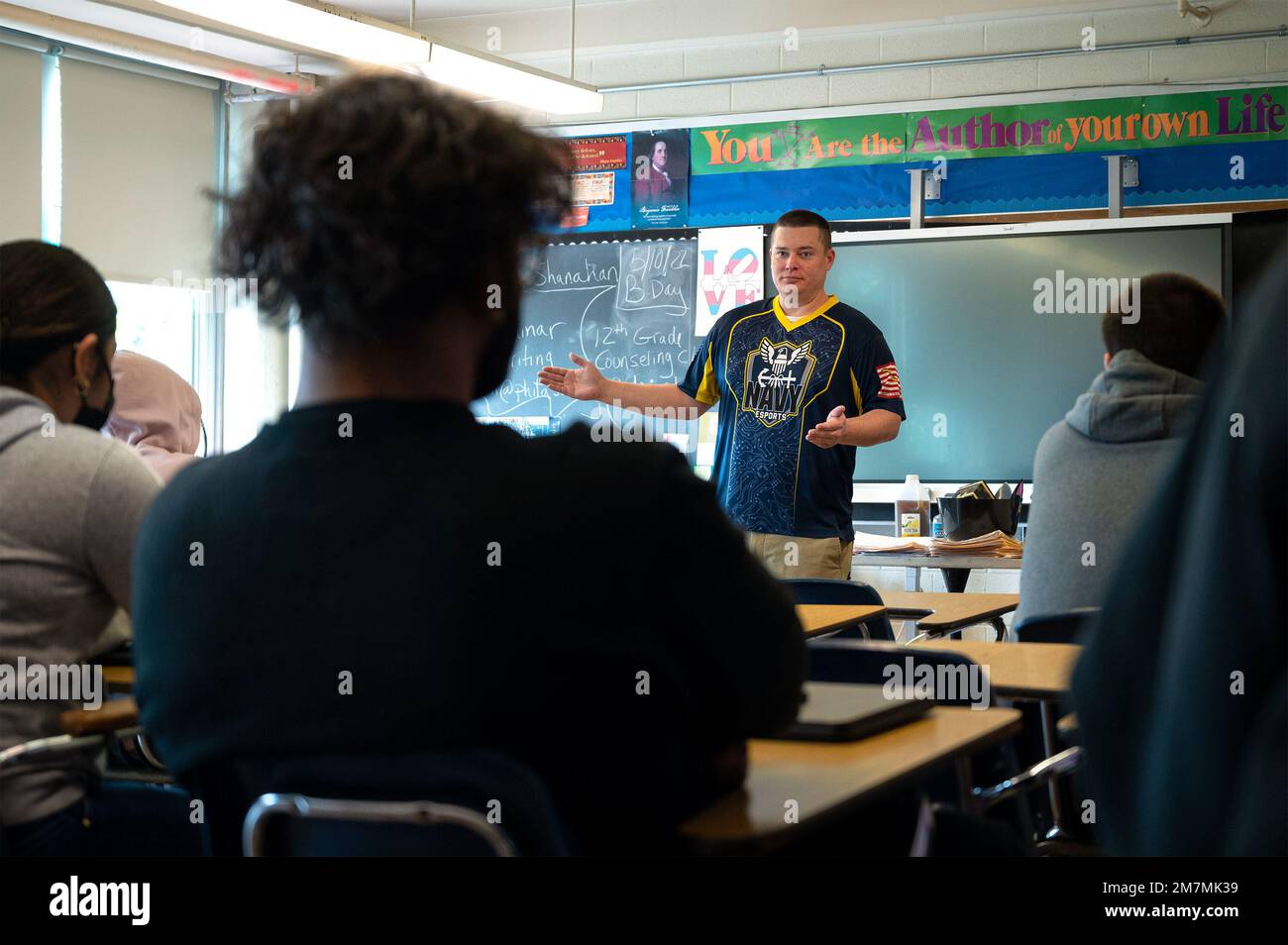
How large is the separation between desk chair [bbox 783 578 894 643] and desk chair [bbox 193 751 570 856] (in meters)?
1.87

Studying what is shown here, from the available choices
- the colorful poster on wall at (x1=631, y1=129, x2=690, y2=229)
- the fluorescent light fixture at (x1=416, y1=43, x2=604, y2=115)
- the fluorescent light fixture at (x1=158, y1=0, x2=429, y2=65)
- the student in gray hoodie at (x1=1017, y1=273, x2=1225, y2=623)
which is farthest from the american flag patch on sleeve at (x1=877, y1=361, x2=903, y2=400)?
the colorful poster on wall at (x1=631, y1=129, x2=690, y2=229)

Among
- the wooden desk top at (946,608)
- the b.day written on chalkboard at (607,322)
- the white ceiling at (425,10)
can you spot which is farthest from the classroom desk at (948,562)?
the white ceiling at (425,10)

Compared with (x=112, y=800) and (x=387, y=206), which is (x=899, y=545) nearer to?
(x=112, y=800)

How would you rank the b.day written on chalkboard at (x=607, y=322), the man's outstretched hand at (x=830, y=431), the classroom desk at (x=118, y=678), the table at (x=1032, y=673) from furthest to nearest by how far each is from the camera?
the b.day written on chalkboard at (x=607, y=322) → the man's outstretched hand at (x=830, y=431) → the classroom desk at (x=118, y=678) → the table at (x=1032, y=673)

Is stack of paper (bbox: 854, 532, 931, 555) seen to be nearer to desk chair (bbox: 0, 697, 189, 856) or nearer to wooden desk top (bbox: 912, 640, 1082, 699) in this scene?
wooden desk top (bbox: 912, 640, 1082, 699)

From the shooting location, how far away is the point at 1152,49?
5.38 m

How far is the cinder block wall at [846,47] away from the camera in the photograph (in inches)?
209

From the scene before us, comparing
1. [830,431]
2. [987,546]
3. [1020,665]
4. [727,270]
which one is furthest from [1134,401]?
[727,270]

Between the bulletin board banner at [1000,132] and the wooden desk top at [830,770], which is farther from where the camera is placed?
the bulletin board banner at [1000,132]

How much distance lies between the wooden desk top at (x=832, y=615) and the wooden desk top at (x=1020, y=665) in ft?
0.88

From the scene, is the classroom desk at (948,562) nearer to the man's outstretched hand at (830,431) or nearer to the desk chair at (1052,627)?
the man's outstretched hand at (830,431)

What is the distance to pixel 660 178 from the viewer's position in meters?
6.25

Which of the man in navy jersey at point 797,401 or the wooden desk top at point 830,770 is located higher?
the man in navy jersey at point 797,401
